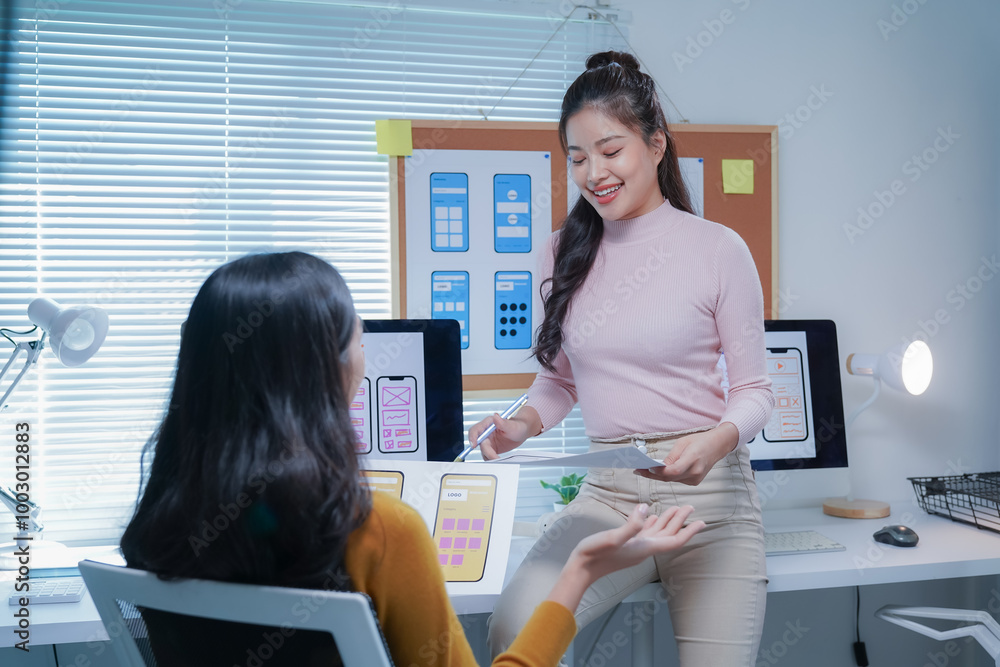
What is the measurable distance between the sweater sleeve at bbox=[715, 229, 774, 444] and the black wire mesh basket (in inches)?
30.3

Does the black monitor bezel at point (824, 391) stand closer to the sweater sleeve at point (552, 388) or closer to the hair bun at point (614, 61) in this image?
the sweater sleeve at point (552, 388)

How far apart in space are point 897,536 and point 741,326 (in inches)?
25.6

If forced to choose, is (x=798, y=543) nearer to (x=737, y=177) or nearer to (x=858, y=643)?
(x=858, y=643)

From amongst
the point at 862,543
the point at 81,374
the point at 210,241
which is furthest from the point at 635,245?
the point at 81,374

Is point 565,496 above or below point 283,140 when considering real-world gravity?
below

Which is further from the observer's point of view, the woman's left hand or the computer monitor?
the computer monitor

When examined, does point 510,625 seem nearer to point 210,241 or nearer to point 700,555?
point 700,555

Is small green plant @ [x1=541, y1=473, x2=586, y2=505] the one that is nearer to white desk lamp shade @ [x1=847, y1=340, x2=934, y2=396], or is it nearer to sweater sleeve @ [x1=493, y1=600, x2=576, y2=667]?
white desk lamp shade @ [x1=847, y1=340, x2=934, y2=396]

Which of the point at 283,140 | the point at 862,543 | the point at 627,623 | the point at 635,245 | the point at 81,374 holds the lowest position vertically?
the point at 627,623

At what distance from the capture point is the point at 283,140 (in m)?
1.84

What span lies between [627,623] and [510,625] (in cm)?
96

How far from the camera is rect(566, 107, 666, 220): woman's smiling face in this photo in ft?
4.50

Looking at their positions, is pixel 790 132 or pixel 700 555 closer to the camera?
pixel 700 555

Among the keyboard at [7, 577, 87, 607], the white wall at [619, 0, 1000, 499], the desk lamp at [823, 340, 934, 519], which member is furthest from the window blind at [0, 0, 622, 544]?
the desk lamp at [823, 340, 934, 519]
